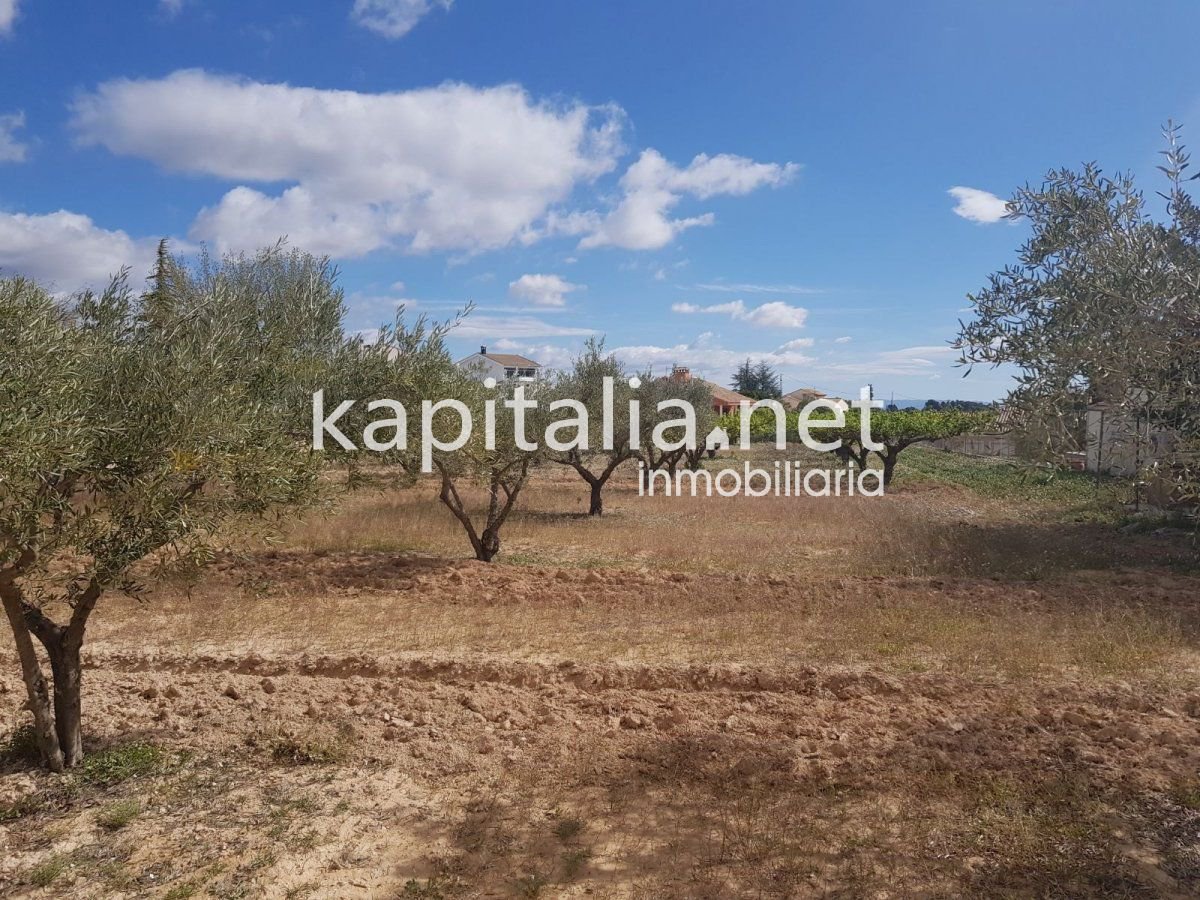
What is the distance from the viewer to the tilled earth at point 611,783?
4.53m

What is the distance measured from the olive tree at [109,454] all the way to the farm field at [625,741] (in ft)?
2.09

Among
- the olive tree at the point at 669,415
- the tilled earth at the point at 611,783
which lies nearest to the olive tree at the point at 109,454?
the tilled earth at the point at 611,783

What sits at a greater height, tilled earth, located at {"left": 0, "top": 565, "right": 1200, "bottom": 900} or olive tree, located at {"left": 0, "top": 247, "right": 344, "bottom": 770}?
olive tree, located at {"left": 0, "top": 247, "right": 344, "bottom": 770}

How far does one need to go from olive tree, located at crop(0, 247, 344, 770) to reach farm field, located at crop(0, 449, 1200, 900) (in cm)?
64

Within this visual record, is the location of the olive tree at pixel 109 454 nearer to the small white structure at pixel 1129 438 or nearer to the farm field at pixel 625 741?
the farm field at pixel 625 741

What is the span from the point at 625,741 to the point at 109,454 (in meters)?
4.39

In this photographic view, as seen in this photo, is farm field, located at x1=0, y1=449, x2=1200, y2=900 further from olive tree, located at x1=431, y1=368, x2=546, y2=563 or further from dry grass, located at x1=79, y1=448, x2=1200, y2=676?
olive tree, located at x1=431, y1=368, x2=546, y2=563

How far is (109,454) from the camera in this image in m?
4.90

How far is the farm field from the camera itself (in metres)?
4.61

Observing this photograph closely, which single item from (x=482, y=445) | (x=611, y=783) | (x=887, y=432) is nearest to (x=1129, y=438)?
(x=611, y=783)

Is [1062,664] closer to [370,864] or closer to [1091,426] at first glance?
[1091,426]

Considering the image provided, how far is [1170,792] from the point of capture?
5.46 m

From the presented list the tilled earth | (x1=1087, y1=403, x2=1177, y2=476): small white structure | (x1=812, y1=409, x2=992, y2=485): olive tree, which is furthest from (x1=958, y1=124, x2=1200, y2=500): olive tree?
(x1=812, y1=409, x2=992, y2=485): olive tree

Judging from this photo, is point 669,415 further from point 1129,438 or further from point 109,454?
point 109,454
